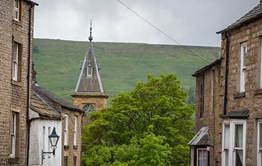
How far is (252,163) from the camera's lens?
27234 mm

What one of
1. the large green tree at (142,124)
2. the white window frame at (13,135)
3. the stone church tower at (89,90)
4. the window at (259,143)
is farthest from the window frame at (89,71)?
the window at (259,143)

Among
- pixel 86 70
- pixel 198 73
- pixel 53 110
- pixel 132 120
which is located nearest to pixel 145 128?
pixel 132 120

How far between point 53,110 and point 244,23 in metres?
17.1

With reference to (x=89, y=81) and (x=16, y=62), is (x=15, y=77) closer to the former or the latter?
(x=16, y=62)

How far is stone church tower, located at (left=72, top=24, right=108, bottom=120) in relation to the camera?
10131cm

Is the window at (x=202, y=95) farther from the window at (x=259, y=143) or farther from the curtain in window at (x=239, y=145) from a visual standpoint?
the window at (x=259, y=143)

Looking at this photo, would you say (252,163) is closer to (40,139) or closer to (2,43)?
(2,43)

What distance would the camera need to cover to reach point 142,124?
68.4 metres

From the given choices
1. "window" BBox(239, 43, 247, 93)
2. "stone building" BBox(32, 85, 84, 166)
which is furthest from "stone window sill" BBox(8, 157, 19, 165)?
"stone building" BBox(32, 85, 84, 166)

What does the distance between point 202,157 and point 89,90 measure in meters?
67.4

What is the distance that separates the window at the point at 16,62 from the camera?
105 ft

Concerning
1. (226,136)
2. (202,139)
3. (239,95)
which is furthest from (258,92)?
(202,139)

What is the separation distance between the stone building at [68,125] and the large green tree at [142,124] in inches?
430

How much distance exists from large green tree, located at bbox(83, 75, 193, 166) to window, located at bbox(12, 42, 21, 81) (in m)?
30.1
